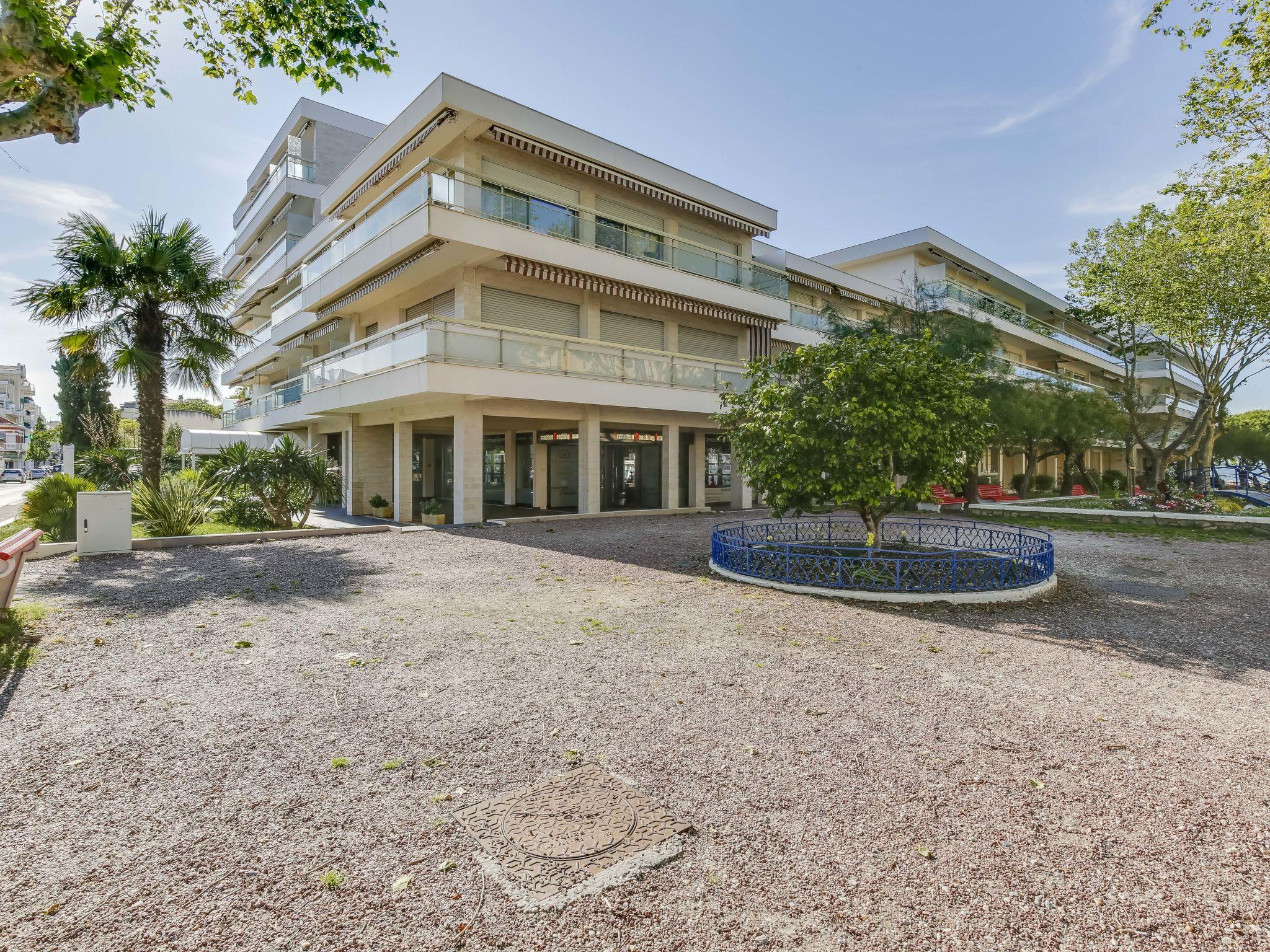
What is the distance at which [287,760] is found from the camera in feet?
12.5

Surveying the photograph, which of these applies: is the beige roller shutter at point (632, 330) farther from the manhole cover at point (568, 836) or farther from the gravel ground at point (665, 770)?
the manhole cover at point (568, 836)

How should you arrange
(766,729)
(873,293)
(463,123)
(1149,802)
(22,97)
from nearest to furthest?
(1149,802) < (766,729) < (22,97) < (463,123) < (873,293)

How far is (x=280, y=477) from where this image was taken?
1488cm

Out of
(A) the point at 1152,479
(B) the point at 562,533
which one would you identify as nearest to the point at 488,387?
(B) the point at 562,533

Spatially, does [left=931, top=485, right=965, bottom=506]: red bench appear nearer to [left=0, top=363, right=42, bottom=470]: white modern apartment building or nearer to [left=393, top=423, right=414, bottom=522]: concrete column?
[left=393, top=423, right=414, bottom=522]: concrete column

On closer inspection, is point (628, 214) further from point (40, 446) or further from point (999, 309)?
point (40, 446)

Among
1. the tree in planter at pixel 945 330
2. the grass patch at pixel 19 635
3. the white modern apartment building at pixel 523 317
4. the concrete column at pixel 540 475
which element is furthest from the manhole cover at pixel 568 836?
the concrete column at pixel 540 475

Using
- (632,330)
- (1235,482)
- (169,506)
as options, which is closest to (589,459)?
(632,330)

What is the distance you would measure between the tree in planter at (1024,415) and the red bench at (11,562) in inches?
914

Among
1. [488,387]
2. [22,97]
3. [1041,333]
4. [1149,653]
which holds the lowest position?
[1149,653]

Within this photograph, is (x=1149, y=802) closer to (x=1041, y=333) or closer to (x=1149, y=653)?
(x=1149, y=653)

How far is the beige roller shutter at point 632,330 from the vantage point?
20.8 m

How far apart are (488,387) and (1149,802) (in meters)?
14.4

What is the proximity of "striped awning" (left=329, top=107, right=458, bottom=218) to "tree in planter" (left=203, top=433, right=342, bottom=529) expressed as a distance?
8.82 metres
